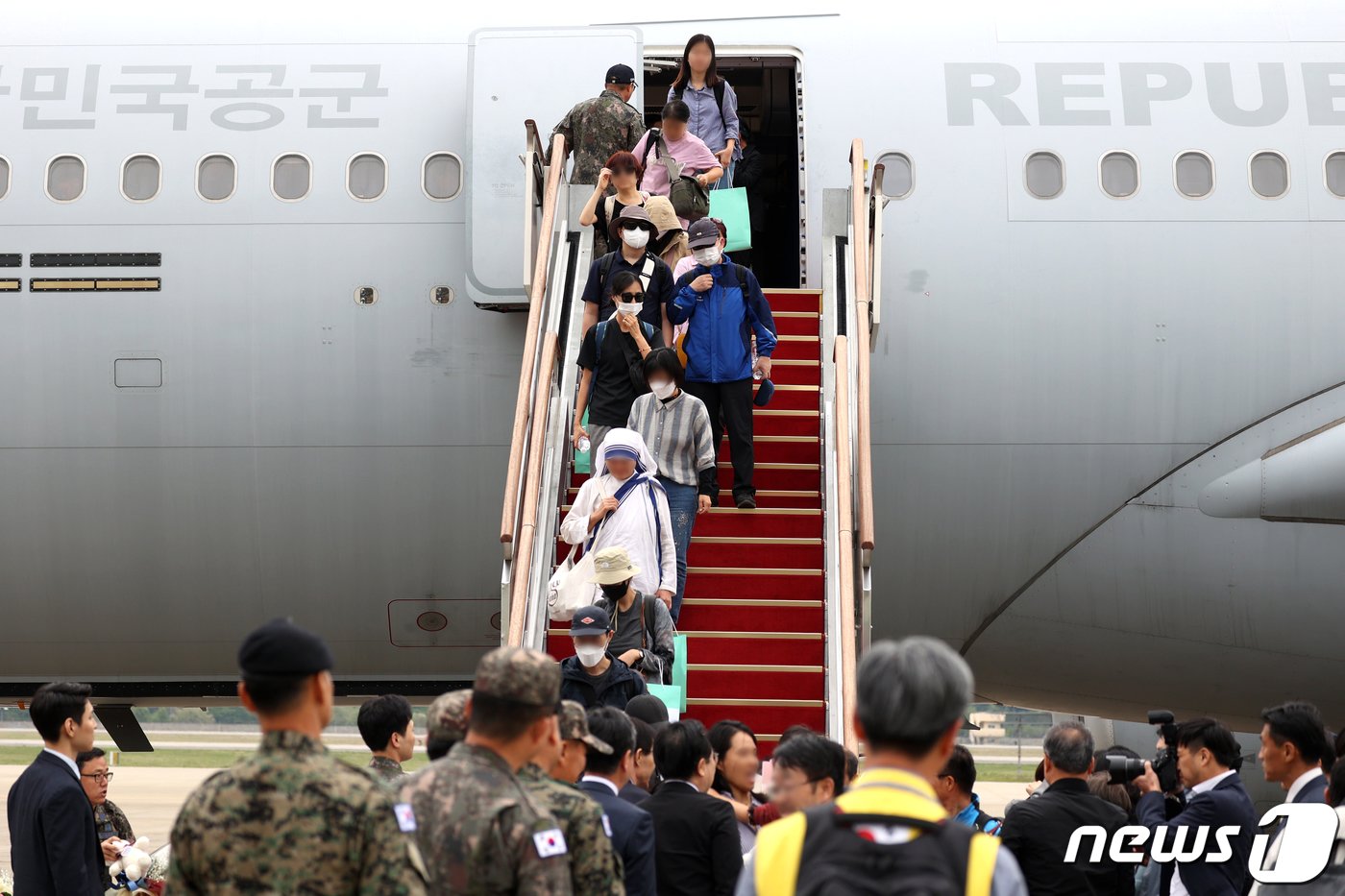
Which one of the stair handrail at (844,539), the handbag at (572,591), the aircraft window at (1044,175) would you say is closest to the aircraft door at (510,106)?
the stair handrail at (844,539)

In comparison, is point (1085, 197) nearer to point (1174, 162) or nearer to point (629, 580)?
point (1174, 162)

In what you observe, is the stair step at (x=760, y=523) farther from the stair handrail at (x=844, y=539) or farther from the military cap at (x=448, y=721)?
the military cap at (x=448, y=721)

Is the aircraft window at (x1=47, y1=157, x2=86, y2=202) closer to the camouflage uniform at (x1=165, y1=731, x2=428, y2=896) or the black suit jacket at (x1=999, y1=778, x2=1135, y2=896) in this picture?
the black suit jacket at (x1=999, y1=778, x2=1135, y2=896)

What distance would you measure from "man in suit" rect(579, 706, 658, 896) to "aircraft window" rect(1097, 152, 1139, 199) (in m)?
6.64

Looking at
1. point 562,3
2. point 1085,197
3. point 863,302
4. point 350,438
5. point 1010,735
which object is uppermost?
point 562,3

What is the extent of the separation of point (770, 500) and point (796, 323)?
156cm

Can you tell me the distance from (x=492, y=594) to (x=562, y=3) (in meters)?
4.17

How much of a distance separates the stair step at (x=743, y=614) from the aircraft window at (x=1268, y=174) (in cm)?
425

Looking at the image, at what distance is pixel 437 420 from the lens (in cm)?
1060

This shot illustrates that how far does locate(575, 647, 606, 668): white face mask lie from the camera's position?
7000mm

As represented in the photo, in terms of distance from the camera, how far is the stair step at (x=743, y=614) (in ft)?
30.6

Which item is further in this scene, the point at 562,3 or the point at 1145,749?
the point at 1145,749

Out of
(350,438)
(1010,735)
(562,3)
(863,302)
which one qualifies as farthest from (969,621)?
(1010,735)

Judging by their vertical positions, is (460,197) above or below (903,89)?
below
